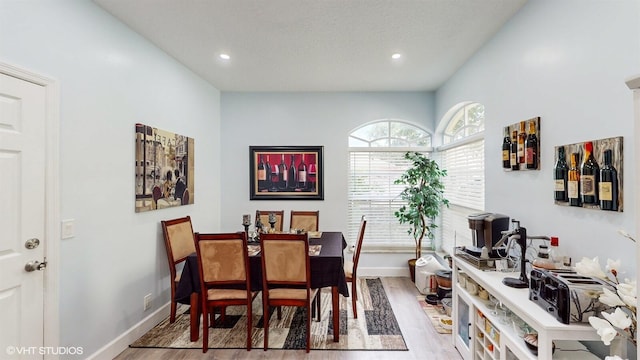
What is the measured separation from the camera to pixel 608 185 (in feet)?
5.11

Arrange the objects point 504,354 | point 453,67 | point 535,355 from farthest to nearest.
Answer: point 453,67 < point 504,354 < point 535,355

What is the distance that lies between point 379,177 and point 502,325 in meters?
3.02

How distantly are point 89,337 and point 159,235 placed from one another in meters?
1.04

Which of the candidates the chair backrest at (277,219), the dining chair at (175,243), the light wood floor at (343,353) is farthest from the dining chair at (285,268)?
the chair backrest at (277,219)

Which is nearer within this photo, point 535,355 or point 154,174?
point 535,355

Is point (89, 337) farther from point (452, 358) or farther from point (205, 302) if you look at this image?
point (452, 358)

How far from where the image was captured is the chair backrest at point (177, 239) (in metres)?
2.98

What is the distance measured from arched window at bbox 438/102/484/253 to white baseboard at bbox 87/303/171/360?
3542 mm

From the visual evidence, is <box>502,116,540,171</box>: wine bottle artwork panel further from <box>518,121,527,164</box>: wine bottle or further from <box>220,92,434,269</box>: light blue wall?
<box>220,92,434,269</box>: light blue wall

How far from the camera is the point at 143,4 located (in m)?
2.33

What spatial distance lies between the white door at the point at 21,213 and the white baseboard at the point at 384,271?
366 centimetres

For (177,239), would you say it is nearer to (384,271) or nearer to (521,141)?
(384,271)

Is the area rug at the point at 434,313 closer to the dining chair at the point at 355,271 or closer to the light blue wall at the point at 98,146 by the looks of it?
the dining chair at the point at 355,271

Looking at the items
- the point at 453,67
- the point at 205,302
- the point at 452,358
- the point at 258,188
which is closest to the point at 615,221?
the point at 452,358
